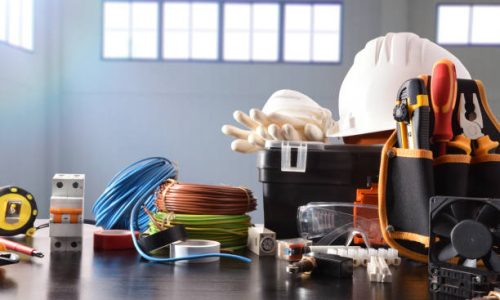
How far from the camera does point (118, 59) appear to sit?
569 cm

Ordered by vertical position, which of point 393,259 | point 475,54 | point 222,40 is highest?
point 222,40

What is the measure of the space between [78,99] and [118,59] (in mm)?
644

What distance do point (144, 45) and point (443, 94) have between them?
529 centimetres

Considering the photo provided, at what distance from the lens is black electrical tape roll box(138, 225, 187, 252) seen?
814mm

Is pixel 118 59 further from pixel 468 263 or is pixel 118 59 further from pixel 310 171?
pixel 468 263

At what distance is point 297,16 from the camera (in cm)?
561

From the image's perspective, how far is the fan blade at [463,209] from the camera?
0.62 m

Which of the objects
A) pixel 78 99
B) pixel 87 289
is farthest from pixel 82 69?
pixel 87 289

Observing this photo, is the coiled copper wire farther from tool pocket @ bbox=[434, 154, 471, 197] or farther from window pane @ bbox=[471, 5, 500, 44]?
window pane @ bbox=[471, 5, 500, 44]

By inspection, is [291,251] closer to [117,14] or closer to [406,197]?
[406,197]

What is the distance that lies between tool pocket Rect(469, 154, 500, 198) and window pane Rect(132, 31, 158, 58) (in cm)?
522

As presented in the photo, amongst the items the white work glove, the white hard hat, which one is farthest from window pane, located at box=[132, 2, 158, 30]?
the white hard hat

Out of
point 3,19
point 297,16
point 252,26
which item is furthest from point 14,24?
point 297,16

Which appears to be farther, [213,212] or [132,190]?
[132,190]
